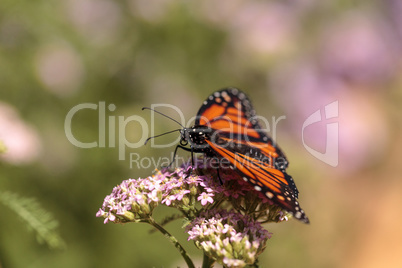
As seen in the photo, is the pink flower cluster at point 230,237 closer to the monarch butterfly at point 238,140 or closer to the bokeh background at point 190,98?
the monarch butterfly at point 238,140

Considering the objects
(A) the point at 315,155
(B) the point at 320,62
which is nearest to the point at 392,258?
(A) the point at 315,155

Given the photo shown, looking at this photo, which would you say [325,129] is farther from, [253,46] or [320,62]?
[253,46]

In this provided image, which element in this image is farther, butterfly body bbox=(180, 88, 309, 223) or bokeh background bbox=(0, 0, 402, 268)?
bokeh background bbox=(0, 0, 402, 268)

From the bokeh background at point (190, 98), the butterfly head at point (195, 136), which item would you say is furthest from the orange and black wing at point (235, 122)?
the bokeh background at point (190, 98)

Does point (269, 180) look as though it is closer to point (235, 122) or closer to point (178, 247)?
point (178, 247)

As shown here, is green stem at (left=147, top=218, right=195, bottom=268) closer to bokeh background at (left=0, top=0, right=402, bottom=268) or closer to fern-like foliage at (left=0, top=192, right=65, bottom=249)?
fern-like foliage at (left=0, top=192, right=65, bottom=249)

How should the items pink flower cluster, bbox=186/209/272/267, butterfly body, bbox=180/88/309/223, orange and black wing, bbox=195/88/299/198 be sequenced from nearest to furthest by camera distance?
pink flower cluster, bbox=186/209/272/267 → butterfly body, bbox=180/88/309/223 → orange and black wing, bbox=195/88/299/198

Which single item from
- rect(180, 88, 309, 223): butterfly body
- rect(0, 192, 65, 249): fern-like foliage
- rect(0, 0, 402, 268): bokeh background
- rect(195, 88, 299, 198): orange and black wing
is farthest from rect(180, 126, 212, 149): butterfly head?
rect(0, 0, 402, 268): bokeh background
